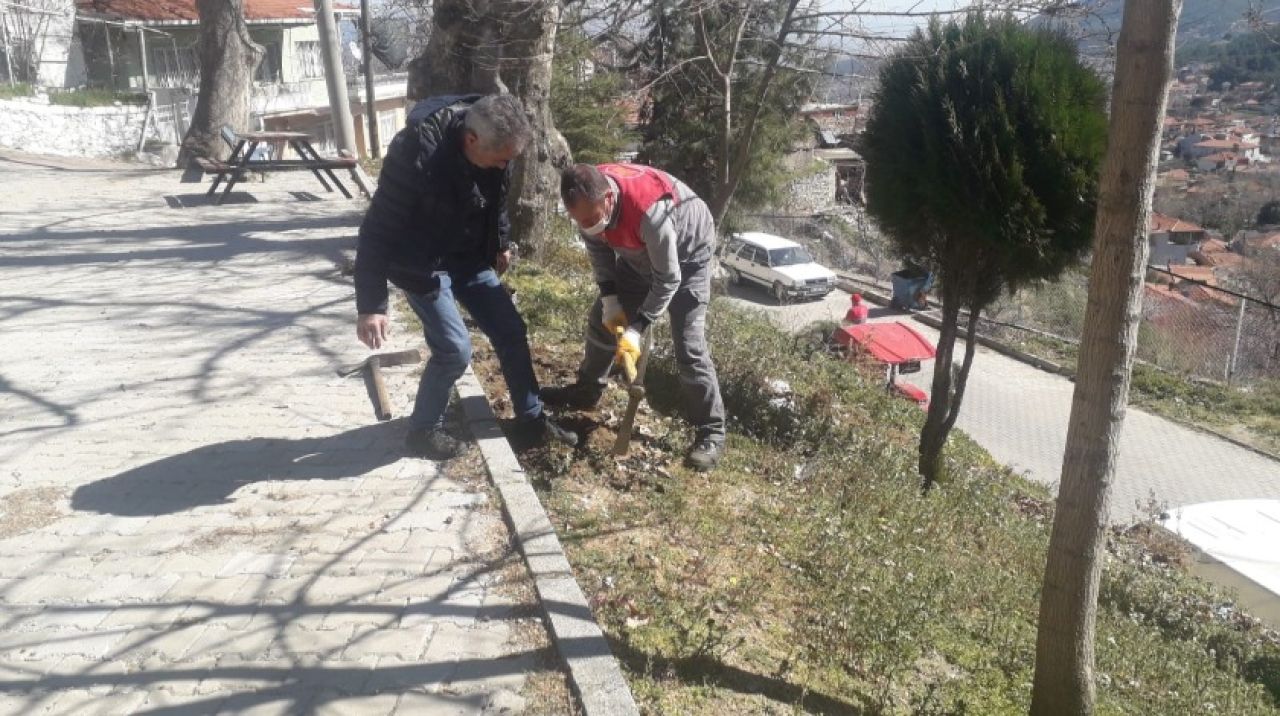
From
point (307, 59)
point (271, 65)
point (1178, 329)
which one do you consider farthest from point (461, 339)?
point (307, 59)

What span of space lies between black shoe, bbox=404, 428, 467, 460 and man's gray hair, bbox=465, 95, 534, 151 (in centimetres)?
146

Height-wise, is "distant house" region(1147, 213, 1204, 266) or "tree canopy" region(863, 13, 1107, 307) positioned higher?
"tree canopy" region(863, 13, 1107, 307)

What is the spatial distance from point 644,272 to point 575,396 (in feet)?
3.10

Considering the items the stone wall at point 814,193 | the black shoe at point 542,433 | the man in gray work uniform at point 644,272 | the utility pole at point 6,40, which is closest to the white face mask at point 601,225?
the man in gray work uniform at point 644,272

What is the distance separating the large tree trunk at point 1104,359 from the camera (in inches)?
114

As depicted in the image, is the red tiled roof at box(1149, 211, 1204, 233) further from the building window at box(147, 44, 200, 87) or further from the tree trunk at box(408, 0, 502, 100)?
the building window at box(147, 44, 200, 87)

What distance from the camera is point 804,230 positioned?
115ft

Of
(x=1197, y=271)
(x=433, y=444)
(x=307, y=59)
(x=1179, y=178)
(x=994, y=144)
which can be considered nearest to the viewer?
(x=433, y=444)

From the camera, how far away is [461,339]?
4617 mm

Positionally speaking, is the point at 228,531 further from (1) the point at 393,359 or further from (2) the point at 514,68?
(2) the point at 514,68

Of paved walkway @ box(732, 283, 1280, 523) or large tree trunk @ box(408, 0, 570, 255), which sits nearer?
large tree trunk @ box(408, 0, 570, 255)

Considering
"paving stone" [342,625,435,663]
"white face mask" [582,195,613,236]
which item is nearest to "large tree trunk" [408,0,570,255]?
"white face mask" [582,195,613,236]

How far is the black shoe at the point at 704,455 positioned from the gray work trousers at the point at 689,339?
0.10ft

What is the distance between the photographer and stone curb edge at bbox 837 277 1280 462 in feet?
49.3
